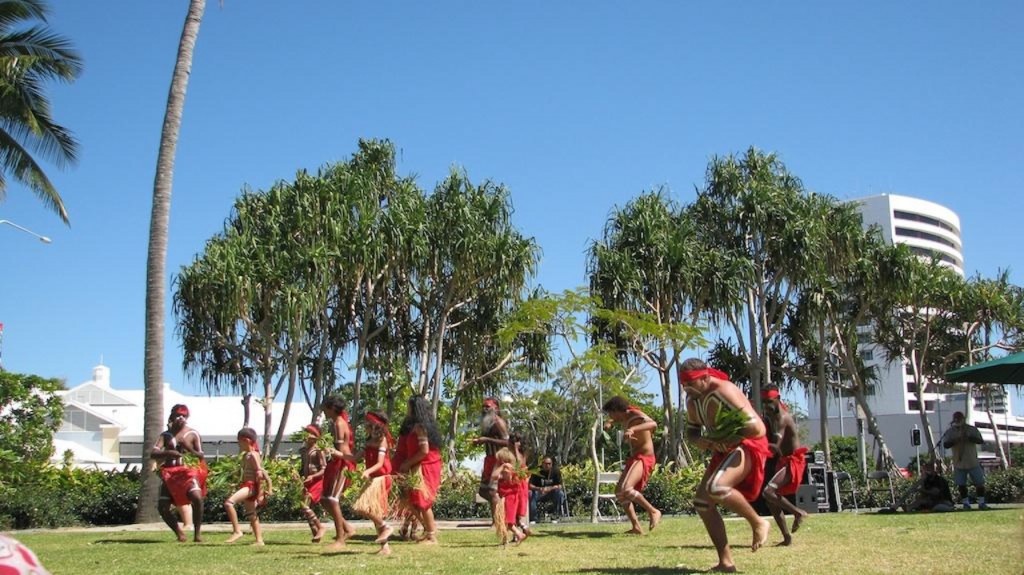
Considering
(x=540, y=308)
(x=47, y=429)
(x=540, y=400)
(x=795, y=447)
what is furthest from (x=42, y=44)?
(x=540, y=400)

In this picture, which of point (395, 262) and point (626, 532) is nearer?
point (626, 532)

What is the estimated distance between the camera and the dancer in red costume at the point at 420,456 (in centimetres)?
1027

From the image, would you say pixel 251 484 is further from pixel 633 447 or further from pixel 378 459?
pixel 633 447

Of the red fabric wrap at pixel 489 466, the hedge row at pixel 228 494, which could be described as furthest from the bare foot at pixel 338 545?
the hedge row at pixel 228 494

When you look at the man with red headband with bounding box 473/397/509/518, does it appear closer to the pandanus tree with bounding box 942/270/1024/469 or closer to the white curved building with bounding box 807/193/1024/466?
the pandanus tree with bounding box 942/270/1024/469

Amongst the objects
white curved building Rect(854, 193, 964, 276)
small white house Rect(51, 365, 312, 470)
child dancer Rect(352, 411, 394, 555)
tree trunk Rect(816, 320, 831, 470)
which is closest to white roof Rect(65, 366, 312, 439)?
small white house Rect(51, 365, 312, 470)

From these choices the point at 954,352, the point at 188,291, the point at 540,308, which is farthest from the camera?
the point at 954,352

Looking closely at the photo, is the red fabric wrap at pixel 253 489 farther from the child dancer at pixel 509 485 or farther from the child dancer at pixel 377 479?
the child dancer at pixel 509 485

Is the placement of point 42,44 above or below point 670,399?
above

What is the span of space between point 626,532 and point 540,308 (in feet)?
29.7

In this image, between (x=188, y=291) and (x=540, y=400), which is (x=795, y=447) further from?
(x=540, y=400)

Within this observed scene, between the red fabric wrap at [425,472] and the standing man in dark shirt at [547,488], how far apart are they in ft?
24.1

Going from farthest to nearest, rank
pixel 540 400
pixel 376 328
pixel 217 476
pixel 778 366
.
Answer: pixel 540 400 → pixel 778 366 → pixel 376 328 → pixel 217 476

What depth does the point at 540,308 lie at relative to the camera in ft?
71.1
